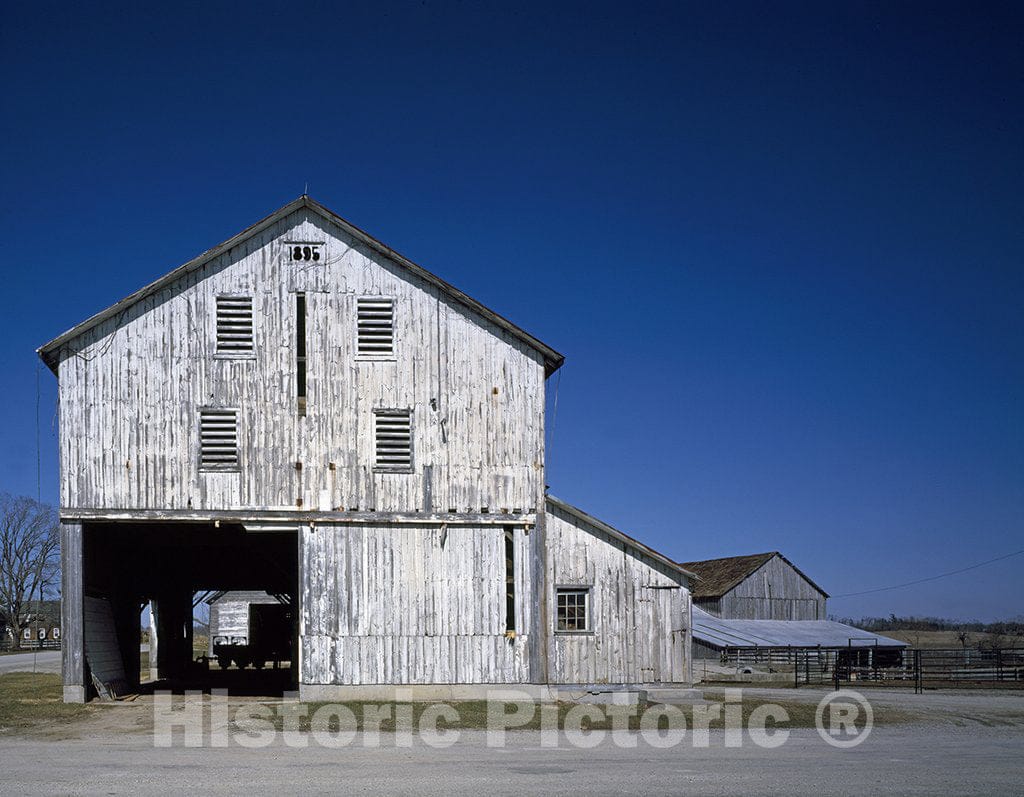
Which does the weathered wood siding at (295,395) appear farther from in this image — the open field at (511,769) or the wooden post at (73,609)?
the open field at (511,769)

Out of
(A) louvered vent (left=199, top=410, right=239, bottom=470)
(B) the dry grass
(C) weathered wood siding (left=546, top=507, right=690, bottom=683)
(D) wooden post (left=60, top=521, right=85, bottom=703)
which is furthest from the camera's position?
(C) weathered wood siding (left=546, top=507, right=690, bottom=683)

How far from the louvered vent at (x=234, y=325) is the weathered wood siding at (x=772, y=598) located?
139 ft

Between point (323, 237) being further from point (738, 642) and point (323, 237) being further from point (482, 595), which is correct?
point (738, 642)

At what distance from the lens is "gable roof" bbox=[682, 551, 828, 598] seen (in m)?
62.2

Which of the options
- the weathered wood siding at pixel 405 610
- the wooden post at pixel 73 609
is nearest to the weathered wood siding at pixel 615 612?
the weathered wood siding at pixel 405 610

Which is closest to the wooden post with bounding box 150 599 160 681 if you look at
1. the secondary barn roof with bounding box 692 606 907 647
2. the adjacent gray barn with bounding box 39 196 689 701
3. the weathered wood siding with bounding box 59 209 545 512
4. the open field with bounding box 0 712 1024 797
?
the adjacent gray barn with bounding box 39 196 689 701

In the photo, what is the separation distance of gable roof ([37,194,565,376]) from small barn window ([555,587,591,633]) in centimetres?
561

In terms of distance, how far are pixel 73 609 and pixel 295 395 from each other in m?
7.03

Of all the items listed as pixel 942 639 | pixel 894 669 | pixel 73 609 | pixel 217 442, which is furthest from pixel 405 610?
pixel 942 639

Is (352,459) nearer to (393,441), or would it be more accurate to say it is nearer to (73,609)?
(393,441)

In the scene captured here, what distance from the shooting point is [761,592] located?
2467 inches

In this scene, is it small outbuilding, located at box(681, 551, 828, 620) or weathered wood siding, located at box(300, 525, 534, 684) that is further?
small outbuilding, located at box(681, 551, 828, 620)

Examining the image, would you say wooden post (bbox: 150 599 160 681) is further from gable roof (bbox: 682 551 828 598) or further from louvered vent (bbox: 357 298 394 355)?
gable roof (bbox: 682 551 828 598)

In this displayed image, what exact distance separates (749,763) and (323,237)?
1597 cm
